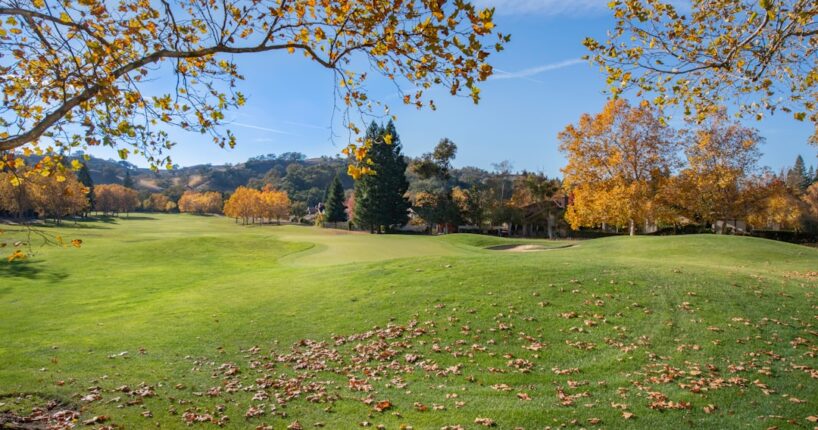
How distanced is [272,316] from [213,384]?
4.63 m

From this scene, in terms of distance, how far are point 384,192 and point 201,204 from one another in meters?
88.1

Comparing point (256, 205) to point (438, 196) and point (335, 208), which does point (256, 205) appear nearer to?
point (335, 208)

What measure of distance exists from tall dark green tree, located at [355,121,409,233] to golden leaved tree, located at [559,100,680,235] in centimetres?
3163

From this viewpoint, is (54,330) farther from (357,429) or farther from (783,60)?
(783,60)

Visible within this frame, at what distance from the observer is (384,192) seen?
6512cm

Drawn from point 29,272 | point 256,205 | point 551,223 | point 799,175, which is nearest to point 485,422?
point 29,272

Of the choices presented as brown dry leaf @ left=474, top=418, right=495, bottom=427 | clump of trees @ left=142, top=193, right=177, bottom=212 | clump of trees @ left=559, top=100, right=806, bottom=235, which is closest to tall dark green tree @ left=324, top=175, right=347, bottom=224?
clump of trees @ left=559, top=100, right=806, bottom=235

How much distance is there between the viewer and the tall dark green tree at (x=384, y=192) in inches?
2549

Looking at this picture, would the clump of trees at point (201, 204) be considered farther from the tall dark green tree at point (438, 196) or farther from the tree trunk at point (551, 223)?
the tree trunk at point (551, 223)

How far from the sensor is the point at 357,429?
6625 millimetres

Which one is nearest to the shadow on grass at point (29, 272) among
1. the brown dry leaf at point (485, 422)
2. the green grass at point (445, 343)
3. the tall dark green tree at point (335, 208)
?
the green grass at point (445, 343)

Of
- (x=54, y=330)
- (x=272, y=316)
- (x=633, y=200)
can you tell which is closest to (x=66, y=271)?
(x=54, y=330)

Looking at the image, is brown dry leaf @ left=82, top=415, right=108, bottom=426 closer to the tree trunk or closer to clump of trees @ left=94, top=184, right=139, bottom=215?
the tree trunk

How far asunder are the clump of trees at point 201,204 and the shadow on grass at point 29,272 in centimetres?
11768
